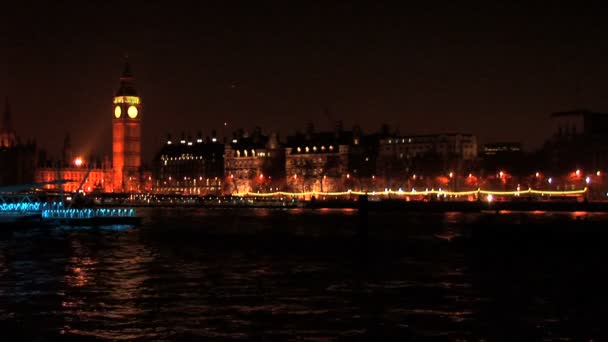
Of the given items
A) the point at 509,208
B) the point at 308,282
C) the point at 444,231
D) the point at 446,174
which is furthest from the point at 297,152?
the point at 308,282

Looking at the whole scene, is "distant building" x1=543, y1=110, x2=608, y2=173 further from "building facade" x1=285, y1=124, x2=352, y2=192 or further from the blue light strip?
the blue light strip

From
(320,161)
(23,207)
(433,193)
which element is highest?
(320,161)

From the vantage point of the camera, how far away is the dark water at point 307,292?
23234 millimetres

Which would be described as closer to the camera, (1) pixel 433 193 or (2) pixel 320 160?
(1) pixel 433 193

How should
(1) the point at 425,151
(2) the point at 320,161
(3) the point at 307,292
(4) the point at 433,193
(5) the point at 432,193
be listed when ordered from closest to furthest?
(3) the point at 307,292
(4) the point at 433,193
(5) the point at 432,193
(2) the point at 320,161
(1) the point at 425,151

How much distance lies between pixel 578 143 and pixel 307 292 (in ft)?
449

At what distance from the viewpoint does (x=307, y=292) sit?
29.8 meters

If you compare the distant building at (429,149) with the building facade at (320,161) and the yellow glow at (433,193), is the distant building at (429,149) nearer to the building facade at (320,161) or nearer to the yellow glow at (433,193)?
the building facade at (320,161)

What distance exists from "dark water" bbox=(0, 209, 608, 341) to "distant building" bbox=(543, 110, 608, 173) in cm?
10295

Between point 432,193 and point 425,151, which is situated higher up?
point 425,151

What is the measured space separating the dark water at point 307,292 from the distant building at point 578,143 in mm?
102946

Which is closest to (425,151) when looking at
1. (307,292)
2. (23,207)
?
(23,207)

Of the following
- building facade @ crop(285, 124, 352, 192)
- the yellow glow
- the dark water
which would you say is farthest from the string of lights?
the dark water

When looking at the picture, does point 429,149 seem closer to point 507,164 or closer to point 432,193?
point 432,193
